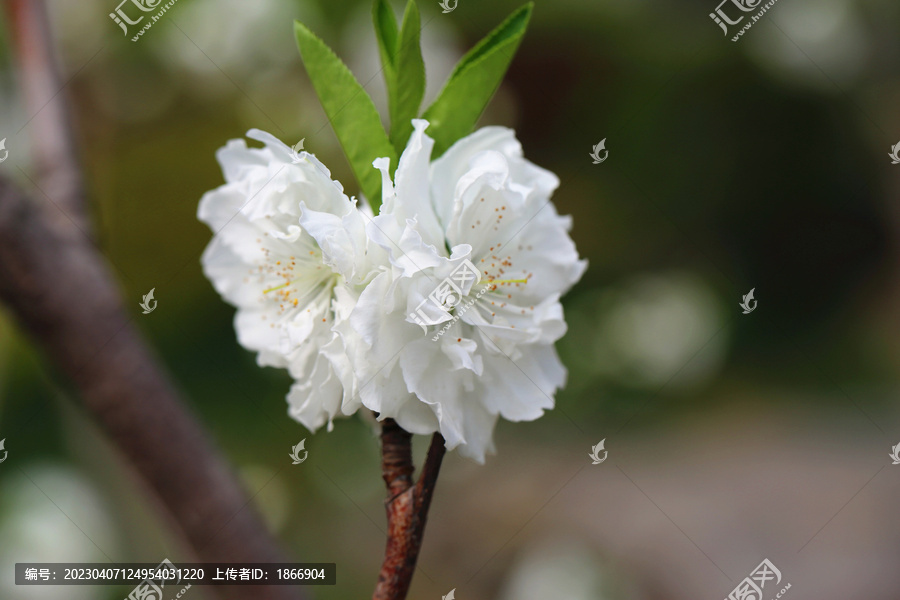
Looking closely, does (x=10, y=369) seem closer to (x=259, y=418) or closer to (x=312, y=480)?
(x=259, y=418)

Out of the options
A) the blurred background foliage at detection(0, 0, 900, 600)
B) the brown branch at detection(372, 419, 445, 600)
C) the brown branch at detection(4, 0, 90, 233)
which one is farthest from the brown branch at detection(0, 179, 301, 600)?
the blurred background foliage at detection(0, 0, 900, 600)

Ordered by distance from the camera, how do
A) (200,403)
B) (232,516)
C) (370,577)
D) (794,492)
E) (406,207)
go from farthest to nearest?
(200,403)
(794,492)
(370,577)
(232,516)
(406,207)

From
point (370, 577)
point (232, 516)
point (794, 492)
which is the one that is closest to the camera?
point (232, 516)

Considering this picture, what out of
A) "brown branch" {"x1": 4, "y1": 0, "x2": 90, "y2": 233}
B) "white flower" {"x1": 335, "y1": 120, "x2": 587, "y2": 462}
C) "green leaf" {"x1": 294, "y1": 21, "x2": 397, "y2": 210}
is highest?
"brown branch" {"x1": 4, "y1": 0, "x2": 90, "y2": 233}

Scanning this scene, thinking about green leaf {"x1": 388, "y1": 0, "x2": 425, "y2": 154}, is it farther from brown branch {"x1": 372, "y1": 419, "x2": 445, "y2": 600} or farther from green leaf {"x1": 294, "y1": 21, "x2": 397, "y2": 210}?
brown branch {"x1": 372, "y1": 419, "x2": 445, "y2": 600}

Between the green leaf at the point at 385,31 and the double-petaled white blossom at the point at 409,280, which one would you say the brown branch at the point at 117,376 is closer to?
the double-petaled white blossom at the point at 409,280

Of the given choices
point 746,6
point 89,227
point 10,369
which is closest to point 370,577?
point 10,369
